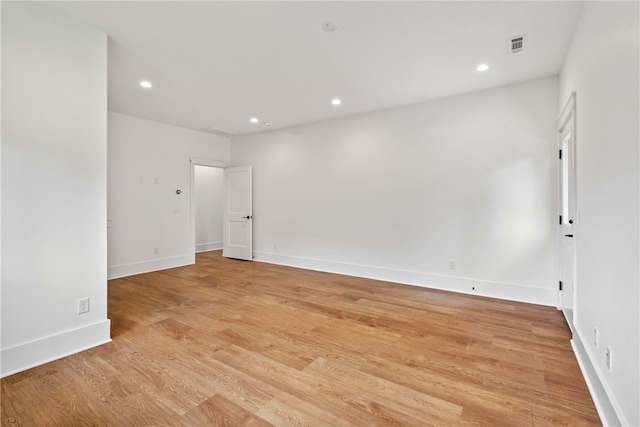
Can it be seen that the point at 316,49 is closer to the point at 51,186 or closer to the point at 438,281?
the point at 51,186

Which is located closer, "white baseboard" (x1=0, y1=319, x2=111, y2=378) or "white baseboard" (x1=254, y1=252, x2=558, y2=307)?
"white baseboard" (x1=0, y1=319, x2=111, y2=378)

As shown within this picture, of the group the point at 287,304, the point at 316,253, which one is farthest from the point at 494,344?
the point at 316,253

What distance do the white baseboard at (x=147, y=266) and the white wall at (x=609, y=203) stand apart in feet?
19.2

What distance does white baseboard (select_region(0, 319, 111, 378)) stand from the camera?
206 cm

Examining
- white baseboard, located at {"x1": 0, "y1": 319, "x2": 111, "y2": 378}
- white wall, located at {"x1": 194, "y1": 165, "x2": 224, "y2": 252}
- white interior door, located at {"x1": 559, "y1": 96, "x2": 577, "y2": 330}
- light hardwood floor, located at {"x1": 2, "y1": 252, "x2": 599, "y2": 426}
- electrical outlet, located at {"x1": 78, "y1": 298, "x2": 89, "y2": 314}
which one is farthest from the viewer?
white wall, located at {"x1": 194, "y1": 165, "x2": 224, "y2": 252}

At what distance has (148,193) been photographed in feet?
17.2

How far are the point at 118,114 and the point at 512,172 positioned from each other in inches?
237

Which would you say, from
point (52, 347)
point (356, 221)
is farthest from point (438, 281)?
point (52, 347)

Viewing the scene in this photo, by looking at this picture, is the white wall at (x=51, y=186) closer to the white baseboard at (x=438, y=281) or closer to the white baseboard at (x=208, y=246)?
the white baseboard at (x=438, y=281)

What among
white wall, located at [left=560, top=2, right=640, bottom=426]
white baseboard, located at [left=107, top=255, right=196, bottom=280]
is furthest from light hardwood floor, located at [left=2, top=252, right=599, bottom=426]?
white baseboard, located at [left=107, top=255, right=196, bottom=280]

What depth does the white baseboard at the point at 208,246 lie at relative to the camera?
295 inches

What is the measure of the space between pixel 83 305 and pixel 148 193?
3.26 meters

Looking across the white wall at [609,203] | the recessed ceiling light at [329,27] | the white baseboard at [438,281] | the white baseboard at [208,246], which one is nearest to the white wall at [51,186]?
the recessed ceiling light at [329,27]

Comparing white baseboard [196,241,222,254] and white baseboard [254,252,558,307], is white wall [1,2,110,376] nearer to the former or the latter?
white baseboard [254,252,558,307]
